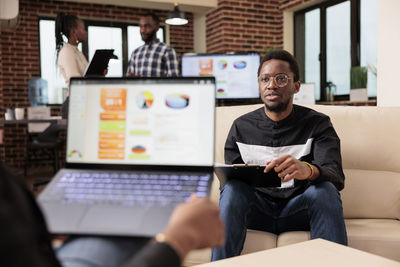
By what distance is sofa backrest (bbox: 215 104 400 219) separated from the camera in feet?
6.29

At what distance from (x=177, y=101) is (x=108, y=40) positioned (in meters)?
5.80

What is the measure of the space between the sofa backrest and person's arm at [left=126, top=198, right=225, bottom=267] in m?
1.52

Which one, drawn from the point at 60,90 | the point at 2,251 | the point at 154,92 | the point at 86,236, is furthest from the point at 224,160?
the point at 60,90

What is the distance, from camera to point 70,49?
337 cm

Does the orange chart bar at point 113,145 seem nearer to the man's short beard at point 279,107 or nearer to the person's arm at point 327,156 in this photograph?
the person's arm at point 327,156

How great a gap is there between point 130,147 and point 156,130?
60 mm

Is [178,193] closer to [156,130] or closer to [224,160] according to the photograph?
[156,130]

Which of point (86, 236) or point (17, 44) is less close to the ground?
point (17, 44)

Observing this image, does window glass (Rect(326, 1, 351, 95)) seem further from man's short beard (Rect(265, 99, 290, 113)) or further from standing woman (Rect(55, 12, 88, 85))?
man's short beard (Rect(265, 99, 290, 113))

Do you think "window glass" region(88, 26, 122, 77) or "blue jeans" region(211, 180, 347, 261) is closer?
"blue jeans" region(211, 180, 347, 261)

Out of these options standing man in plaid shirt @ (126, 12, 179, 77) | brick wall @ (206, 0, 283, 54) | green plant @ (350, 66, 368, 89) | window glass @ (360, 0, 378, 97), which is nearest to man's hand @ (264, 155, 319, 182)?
standing man in plaid shirt @ (126, 12, 179, 77)

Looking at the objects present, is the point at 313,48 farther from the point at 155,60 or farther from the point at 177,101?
the point at 177,101

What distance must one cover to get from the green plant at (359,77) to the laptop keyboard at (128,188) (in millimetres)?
3978

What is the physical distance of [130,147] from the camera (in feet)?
2.59
